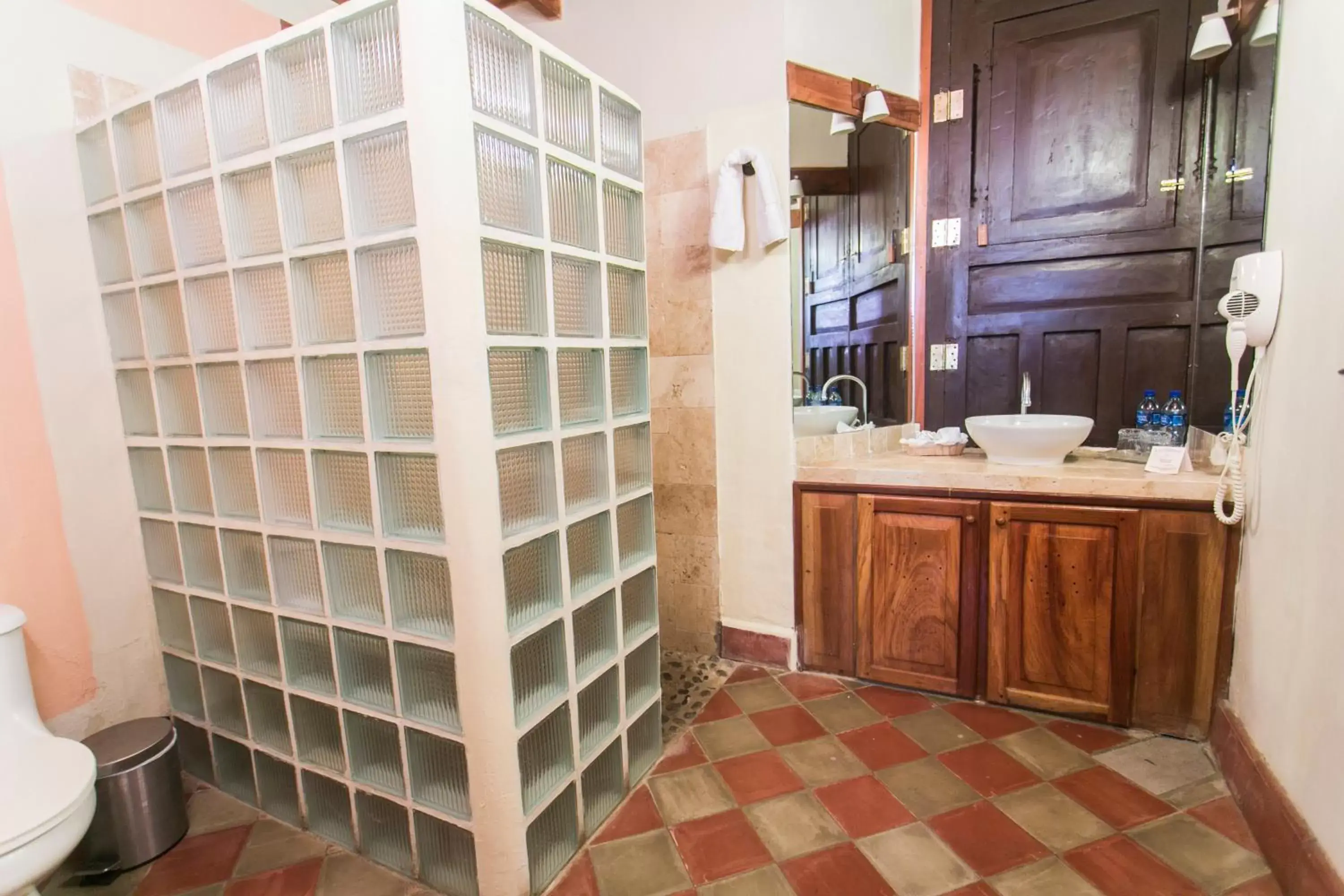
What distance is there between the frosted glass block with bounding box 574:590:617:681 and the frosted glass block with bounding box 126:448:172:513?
3.95 feet

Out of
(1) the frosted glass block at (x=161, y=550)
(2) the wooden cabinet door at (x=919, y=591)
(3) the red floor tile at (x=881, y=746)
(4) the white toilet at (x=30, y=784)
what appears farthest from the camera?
(2) the wooden cabinet door at (x=919, y=591)

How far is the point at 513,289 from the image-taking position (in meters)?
1.28

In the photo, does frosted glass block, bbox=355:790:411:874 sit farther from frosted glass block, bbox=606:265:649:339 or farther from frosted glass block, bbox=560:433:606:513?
frosted glass block, bbox=606:265:649:339

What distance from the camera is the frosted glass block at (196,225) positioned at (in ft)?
4.70

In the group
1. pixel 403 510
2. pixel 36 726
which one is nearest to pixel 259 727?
pixel 36 726

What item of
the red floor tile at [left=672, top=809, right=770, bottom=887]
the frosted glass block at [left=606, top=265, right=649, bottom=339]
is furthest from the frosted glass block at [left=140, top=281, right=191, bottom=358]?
the red floor tile at [left=672, top=809, right=770, bottom=887]

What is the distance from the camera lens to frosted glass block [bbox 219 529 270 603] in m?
1.54

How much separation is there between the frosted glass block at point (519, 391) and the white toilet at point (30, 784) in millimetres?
1072

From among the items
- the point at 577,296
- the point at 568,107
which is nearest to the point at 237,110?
the point at 568,107

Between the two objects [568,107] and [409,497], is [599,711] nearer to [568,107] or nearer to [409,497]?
[409,497]

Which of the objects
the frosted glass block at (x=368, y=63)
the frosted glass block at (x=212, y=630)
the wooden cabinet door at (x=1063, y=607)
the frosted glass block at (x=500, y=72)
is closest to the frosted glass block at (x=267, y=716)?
the frosted glass block at (x=212, y=630)

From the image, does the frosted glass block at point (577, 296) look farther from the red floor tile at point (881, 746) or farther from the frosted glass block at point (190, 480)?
the red floor tile at point (881, 746)

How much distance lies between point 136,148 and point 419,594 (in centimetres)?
136

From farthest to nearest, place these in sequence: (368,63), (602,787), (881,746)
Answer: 1. (881,746)
2. (602,787)
3. (368,63)
